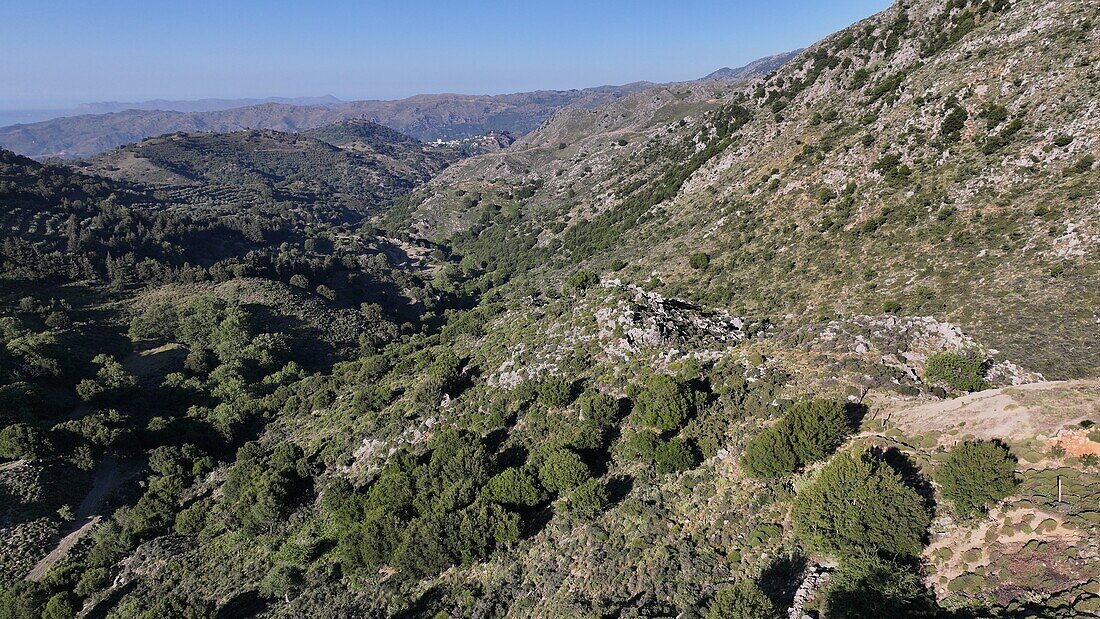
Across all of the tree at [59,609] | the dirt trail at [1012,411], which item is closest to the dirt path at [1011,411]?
the dirt trail at [1012,411]

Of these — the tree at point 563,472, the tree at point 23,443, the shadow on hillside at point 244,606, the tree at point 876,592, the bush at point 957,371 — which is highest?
the bush at point 957,371

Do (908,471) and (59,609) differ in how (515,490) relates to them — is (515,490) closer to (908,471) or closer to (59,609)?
(908,471)

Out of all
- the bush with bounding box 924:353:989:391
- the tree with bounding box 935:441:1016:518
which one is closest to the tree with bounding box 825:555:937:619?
the tree with bounding box 935:441:1016:518

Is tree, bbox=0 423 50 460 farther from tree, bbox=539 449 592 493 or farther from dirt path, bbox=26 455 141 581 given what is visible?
tree, bbox=539 449 592 493

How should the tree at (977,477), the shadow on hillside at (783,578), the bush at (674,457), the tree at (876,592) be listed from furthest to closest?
1. the bush at (674,457)
2. the shadow on hillside at (783,578)
3. the tree at (977,477)
4. the tree at (876,592)

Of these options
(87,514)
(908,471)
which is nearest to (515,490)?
(908,471)

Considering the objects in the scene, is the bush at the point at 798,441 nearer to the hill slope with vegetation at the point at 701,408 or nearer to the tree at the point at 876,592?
the hill slope with vegetation at the point at 701,408
